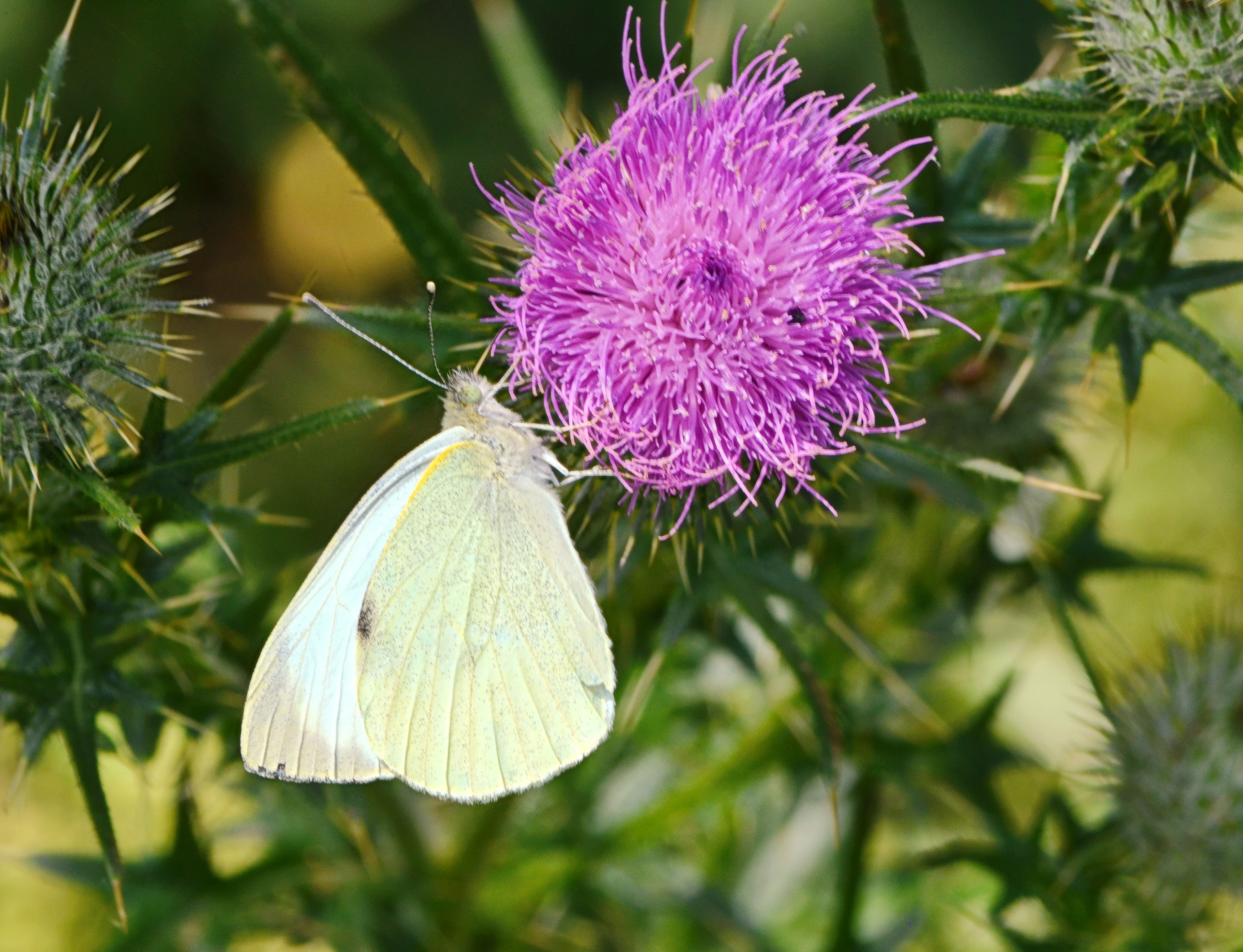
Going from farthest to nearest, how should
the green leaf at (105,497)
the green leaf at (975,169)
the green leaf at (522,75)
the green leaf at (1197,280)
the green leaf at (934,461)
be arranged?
the green leaf at (522,75) → the green leaf at (975,169) → the green leaf at (1197,280) → the green leaf at (934,461) → the green leaf at (105,497)

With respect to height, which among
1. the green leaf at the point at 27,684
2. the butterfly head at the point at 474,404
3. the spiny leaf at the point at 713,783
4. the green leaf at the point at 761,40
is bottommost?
the spiny leaf at the point at 713,783

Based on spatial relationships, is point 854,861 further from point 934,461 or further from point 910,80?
point 910,80

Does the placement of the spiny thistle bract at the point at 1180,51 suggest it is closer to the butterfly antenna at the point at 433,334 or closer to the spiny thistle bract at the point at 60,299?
the butterfly antenna at the point at 433,334

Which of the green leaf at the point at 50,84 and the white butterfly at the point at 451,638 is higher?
the green leaf at the point at 50,84

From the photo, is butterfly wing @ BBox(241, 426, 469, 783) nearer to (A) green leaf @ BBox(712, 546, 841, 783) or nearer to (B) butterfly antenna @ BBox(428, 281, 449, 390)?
(B) butterfly antenna @ BBox(428, 281, 449, 390)

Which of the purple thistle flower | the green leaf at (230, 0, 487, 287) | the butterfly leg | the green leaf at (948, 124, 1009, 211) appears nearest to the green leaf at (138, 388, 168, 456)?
the green leaf at (230, 0, 487, 287)

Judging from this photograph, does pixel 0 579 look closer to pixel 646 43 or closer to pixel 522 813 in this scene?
pixel 522 813

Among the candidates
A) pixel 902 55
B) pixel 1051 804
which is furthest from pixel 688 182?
pixel 1051 804

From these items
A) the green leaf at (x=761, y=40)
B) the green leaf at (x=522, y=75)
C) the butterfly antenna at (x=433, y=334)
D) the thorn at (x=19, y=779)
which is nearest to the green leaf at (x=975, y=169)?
the green leaf at (x=761, y=40)
